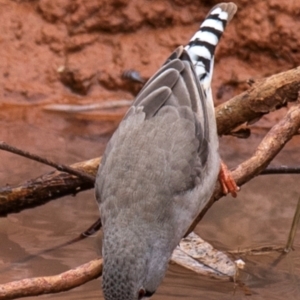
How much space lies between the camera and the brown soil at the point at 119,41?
8.23 m

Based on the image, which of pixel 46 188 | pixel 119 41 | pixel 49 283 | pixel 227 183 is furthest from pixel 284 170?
pixel 119 41

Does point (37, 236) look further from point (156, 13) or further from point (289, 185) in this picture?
point (156, 13)

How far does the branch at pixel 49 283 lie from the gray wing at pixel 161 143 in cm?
41

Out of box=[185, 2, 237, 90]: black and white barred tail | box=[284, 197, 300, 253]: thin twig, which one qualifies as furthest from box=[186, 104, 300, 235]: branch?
box=[284, 197, 300, 253]: thin twig

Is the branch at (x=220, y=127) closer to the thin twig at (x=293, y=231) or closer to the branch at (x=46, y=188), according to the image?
the branch at (x=46, y=188)

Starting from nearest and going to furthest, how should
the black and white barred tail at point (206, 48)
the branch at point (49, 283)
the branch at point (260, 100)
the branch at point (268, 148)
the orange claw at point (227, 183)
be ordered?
the branch at point (49, 283), the branch at point (268, 148), the orange claw at point (227, 183), the branch at point (260, 100), the black and white barred tail at point (206, 48)

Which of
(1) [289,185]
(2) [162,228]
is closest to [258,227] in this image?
(1) [289,185]

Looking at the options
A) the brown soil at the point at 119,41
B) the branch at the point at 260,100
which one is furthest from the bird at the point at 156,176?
the brown soil at the point at 119,41

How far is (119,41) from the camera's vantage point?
8.41 meters

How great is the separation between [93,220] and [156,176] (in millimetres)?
1871

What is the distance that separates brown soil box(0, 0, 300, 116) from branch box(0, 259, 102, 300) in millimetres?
4017

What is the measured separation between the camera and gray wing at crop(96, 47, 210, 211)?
4.68 m

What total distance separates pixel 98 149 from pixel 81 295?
6.70ft

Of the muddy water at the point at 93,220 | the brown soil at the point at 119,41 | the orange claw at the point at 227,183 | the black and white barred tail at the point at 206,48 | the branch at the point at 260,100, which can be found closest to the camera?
the orange claw at the point at 227,183
